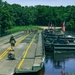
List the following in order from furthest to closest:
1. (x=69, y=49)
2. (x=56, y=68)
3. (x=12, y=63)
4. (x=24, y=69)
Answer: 1. (x=69, y=49)
2. (x=56, y=68)
3. (x=12, y=63)
4. (x=24, y=69)

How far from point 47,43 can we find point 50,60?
10207 millimetres

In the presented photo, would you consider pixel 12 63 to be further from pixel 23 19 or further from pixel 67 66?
pixel 23 19

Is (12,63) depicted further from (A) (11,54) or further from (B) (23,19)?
(B) (23,19)

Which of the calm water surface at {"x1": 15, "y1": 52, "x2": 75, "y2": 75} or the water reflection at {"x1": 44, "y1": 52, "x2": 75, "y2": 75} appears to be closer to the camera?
the calm water surface at {"x1": 15, "y1": 52, "x2": 75, "y2": 75}

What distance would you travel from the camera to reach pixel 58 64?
4641 centimetres

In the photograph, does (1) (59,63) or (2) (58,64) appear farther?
(1) (59,63)

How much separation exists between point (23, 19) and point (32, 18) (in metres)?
6.92

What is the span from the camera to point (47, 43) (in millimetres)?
60406

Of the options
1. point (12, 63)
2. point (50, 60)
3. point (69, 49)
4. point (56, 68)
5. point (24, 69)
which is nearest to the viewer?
point (24, 69)

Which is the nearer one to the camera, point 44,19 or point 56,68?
point 56,68

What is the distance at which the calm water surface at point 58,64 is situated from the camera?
3961cm

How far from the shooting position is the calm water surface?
39612 millimetres

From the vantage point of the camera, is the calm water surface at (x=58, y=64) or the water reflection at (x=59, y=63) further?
the water reflection at (x=59, y=63)

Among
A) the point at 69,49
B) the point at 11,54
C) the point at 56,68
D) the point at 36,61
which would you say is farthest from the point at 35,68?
the point at 69,49
